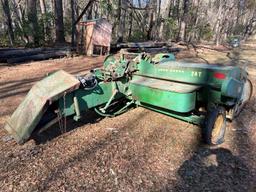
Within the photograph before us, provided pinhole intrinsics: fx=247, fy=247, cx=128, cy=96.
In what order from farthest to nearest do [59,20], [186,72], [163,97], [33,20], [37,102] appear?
[59,20], [33,20], [186,72], [163,97], [37,102]

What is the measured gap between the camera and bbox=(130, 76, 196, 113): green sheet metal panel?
3.21 metres

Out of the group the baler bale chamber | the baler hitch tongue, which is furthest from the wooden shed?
the baler hitch tongue

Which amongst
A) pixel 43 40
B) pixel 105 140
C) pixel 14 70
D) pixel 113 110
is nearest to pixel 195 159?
pixel 105 140

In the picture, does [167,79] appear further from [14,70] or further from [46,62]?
[46,62]

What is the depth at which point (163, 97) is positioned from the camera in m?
3.41

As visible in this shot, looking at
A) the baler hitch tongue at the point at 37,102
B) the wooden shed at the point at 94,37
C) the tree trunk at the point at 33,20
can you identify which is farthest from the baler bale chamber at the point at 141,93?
the tree trunk at the point at 33,20

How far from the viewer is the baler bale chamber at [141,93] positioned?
10.3 feet

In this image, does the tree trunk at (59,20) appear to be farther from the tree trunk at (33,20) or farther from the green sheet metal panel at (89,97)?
the green sheet metal panel at (89,97)

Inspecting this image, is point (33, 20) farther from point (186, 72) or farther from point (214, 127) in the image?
point (214, 127)

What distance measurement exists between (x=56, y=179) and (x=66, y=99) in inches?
40.3

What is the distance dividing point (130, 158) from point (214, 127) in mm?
1393

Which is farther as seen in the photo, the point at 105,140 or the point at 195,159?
the point at 105,140

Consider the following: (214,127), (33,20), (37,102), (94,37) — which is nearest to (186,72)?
(214,127)

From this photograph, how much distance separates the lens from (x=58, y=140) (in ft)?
11.2
